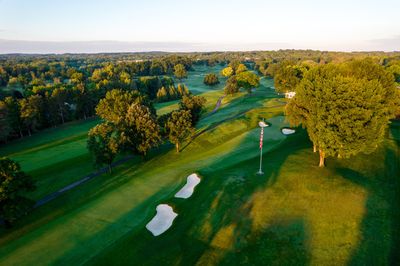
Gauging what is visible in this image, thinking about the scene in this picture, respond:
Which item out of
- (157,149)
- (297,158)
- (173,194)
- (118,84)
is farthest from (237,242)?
(118,84)

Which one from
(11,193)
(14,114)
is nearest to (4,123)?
(14,114)

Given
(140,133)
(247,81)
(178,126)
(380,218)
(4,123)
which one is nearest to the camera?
(380,218)

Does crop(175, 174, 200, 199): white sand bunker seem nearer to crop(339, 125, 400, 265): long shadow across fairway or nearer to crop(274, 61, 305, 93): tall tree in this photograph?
crop(339, 125, 400, 265): long shadow across fairway

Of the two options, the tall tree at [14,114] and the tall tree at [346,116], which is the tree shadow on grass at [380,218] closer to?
the tall tree at [346,116]

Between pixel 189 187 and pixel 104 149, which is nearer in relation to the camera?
pixel 189 187

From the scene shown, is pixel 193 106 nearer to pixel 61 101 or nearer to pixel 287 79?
pixel 287 79

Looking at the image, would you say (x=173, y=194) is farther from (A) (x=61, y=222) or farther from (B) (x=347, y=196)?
(B) (x=347, y=196)

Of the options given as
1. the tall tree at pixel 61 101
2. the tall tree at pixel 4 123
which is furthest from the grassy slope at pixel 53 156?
the tall tree at pixel 61 101

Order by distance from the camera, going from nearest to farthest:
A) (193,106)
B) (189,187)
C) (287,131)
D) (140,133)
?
(189,187)
(140,133)
(287,131)
(193,106)
